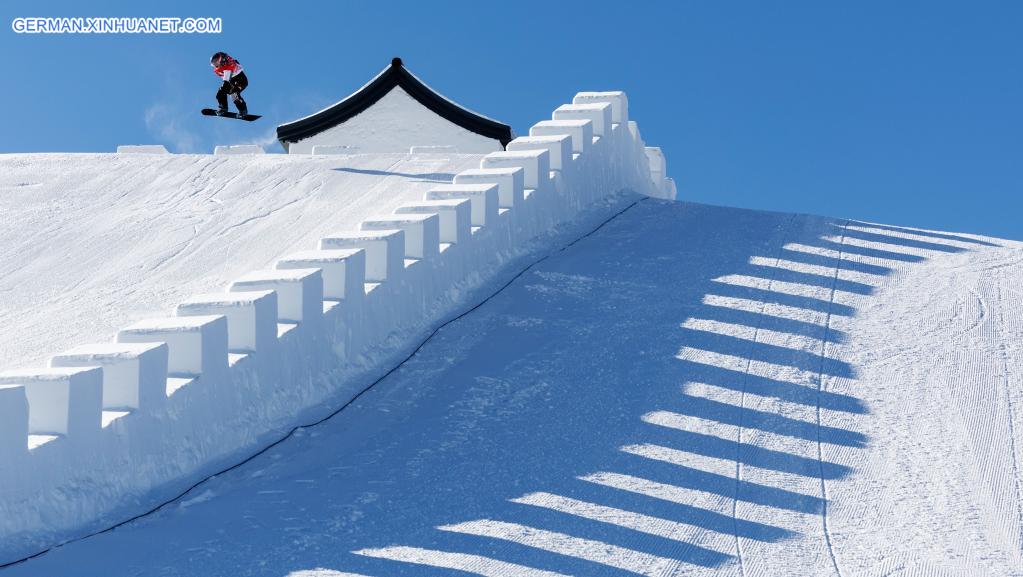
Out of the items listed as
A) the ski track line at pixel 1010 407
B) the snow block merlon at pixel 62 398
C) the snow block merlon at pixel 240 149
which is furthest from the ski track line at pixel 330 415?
the snow block merlon at pixel 240 149

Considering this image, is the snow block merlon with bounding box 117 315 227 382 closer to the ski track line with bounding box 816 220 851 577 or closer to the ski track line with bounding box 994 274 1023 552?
the ski track line with bounding box 816 220 851 577

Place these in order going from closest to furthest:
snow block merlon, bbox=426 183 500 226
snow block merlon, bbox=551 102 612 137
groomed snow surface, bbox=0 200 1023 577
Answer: groomed snow surface, bbox=0 200 1023 577, snow block merlon, bbox=426 183 500 226, snow block merlon, bbox=551 102 612 137

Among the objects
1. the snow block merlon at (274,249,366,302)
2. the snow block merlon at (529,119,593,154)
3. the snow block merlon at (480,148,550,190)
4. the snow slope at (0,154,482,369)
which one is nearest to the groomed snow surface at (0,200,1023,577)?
the snow block merlon at (274,249,366,302)

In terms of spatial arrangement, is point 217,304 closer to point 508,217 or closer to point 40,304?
point 508,217

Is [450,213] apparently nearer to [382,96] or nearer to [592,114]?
[592,114]

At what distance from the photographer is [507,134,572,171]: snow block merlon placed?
1344 centimetres

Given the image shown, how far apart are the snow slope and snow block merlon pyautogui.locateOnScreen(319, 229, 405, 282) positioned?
2.76 meters

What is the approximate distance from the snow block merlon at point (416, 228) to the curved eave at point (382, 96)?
16607 millimetres

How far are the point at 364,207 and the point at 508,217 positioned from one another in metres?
3.60

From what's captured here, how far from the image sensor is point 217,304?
8.60m

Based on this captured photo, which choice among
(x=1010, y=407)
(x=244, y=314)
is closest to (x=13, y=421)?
(x=244, y=314)

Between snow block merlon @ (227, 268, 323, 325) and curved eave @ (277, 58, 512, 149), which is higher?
curved eave @ (277, 58, 512, 149)

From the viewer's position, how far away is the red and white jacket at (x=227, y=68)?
69.1 feet

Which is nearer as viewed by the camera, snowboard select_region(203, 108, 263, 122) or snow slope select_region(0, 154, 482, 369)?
snow slope select_region(0, 154, 482, 369)
